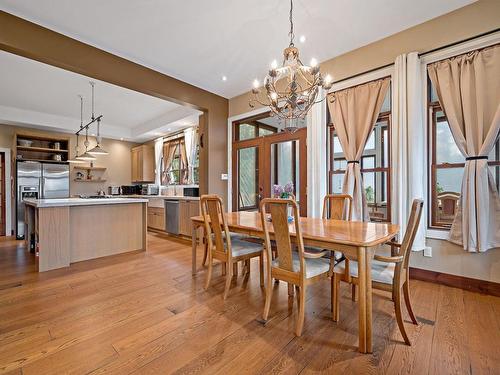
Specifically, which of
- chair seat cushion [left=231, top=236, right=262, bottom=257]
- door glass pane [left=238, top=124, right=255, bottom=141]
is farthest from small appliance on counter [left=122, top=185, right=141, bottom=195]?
chair seat cushion [left=231, top=236, right=262, bottom=257]

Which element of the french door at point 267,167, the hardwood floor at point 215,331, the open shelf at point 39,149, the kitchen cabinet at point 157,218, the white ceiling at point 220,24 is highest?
the white ceiling at point 220,24

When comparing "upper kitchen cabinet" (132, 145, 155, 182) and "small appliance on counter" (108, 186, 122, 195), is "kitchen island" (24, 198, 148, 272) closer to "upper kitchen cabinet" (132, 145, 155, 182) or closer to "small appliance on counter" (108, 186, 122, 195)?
"small appliance on counter" (108, 186, 122, 195)

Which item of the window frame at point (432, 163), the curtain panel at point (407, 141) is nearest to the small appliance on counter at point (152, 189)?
the curtain panel at point (407, 141)

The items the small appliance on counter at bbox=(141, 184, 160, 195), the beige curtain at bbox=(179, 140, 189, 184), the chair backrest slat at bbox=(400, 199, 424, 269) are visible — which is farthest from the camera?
the small appliance on counter at bbox=(141, 184, 160, 195)

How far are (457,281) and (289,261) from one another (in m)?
2.10

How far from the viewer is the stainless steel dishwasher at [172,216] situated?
17.4 ft

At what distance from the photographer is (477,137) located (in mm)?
2418

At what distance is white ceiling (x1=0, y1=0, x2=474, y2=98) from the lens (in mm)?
→ 2480

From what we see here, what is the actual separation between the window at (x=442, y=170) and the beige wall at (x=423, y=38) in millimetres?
476

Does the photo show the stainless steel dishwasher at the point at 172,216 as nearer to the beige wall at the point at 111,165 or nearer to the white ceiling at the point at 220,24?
the beige wall at the point at 111,165

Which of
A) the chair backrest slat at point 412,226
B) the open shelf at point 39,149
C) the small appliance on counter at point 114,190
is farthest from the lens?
the small appliance on counter at point 114,190

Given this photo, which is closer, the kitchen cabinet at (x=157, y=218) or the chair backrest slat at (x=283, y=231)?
the chair backrest slat at (x=283, y=231)

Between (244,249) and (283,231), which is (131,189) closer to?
(244,249)

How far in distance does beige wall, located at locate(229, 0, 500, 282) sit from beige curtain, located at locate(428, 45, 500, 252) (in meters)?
0.19
